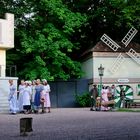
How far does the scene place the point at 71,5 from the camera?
152 ft

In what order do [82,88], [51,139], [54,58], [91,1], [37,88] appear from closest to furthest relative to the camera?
[51,139] → [37,88] → [54,58] → [82,88] → [91,1]

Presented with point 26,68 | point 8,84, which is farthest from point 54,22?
point 8,84

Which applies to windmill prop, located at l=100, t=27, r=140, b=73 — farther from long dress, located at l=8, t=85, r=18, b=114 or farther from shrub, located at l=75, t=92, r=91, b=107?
long dress, located at l=8, t=85, r=18, b=114

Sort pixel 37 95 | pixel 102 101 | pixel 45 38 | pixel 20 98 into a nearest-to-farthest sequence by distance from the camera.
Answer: pixel 37 95 → pixel 20 98 → pixel 102 101 → pixel 45 38

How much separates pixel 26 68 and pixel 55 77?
8.36 ft

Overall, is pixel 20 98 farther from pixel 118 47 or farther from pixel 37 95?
pixel 118 47

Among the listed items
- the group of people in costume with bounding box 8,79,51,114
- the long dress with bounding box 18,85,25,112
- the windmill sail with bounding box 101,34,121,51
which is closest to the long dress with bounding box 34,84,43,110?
the group of people in costume with bounding box 8,79,51,114

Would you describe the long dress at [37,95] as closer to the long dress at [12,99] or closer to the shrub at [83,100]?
the long dress at [12,99]

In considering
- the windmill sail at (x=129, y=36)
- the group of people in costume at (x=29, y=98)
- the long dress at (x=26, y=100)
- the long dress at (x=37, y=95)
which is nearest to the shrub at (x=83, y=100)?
the windmill sail at (x=129, y=36)

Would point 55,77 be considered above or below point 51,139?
above

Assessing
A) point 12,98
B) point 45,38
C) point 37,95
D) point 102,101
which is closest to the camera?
point 12,98

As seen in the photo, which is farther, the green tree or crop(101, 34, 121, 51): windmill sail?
crop(101, 34, 121, 51): windmill sail

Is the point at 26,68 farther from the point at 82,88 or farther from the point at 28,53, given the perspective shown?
the point at 82,88

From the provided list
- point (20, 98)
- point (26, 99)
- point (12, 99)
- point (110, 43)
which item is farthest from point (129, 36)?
point (12, 99)
